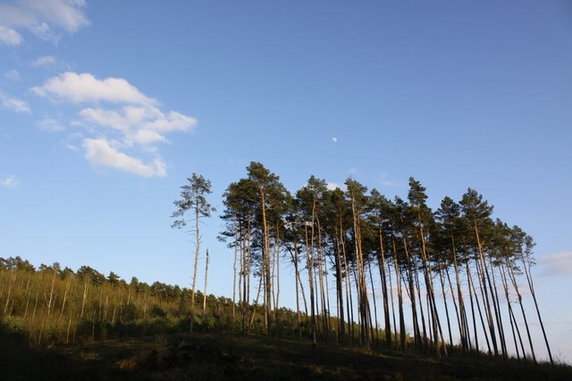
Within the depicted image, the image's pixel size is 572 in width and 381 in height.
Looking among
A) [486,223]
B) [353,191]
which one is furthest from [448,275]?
[353,191]

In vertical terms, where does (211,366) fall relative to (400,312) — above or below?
below

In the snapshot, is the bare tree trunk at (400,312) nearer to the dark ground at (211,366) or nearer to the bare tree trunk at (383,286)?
the bare tree trunk at (383,286)

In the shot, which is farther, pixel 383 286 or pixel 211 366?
pixel 383 286

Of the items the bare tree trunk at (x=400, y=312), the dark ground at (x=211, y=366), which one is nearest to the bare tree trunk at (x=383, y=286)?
the bare tree trunk at (x=400, y=312)

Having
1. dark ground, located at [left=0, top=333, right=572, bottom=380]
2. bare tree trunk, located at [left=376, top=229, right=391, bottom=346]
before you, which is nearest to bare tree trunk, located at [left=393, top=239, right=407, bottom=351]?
bare tree trunk, located at [left=376, top=229, right=391, bottom=346]

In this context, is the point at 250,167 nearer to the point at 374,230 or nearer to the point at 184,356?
the point at 374,230

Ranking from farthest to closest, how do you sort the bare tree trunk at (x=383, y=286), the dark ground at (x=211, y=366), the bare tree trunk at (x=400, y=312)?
the bare tree trunk at (x=383, y=286) < the bare tree trunk at (x=400, y=312) < the dark ground at (x=211, y=366)

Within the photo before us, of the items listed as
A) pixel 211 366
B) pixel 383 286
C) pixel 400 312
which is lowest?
pixel 211 366

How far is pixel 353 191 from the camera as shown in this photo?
33.5m

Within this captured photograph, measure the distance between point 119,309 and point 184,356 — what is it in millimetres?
33645

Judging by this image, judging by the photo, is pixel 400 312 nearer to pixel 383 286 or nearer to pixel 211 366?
pixel 383 286

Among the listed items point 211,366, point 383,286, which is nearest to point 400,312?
point 383,286

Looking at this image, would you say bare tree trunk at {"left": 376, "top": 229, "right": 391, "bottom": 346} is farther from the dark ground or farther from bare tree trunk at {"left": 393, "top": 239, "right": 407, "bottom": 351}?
the dark ground

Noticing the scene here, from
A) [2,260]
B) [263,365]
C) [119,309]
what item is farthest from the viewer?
[2,260]
